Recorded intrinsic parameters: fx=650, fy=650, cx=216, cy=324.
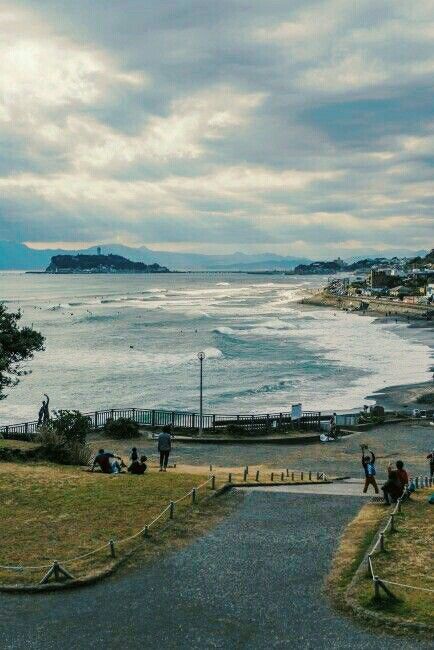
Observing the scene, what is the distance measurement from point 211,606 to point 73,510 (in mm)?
5094

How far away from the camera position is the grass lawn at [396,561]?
9.52 metres

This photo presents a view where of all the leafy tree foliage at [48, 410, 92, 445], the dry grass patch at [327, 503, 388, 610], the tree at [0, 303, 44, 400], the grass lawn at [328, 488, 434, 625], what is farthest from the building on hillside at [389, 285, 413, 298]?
the grass lawn at [328, 488, 434, 625]

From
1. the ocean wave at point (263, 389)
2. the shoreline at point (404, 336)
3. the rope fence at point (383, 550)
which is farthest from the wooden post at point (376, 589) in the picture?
the ocean wave at point (263, 389)

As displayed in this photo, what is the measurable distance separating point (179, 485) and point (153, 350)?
55811 mm

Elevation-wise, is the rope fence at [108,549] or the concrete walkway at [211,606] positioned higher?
the rope fence at [108,549]

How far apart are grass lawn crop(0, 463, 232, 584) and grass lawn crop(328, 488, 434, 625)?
3.20 m

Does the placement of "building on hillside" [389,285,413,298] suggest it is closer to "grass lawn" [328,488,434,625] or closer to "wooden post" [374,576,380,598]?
"grass lawn" [328,488,434,625]

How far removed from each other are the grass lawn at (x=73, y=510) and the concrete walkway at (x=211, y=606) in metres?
0.89

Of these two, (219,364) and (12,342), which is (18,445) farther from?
(219,364)

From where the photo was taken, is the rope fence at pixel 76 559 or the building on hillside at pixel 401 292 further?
the building on hillside at pixel 401 292

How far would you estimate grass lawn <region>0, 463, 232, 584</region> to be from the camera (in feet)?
38.1

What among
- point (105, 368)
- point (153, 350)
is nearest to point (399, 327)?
point (153, 350)

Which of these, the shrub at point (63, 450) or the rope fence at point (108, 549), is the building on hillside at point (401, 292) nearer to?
the shrub at point (63, 450)

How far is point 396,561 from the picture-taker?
11.1 metres
